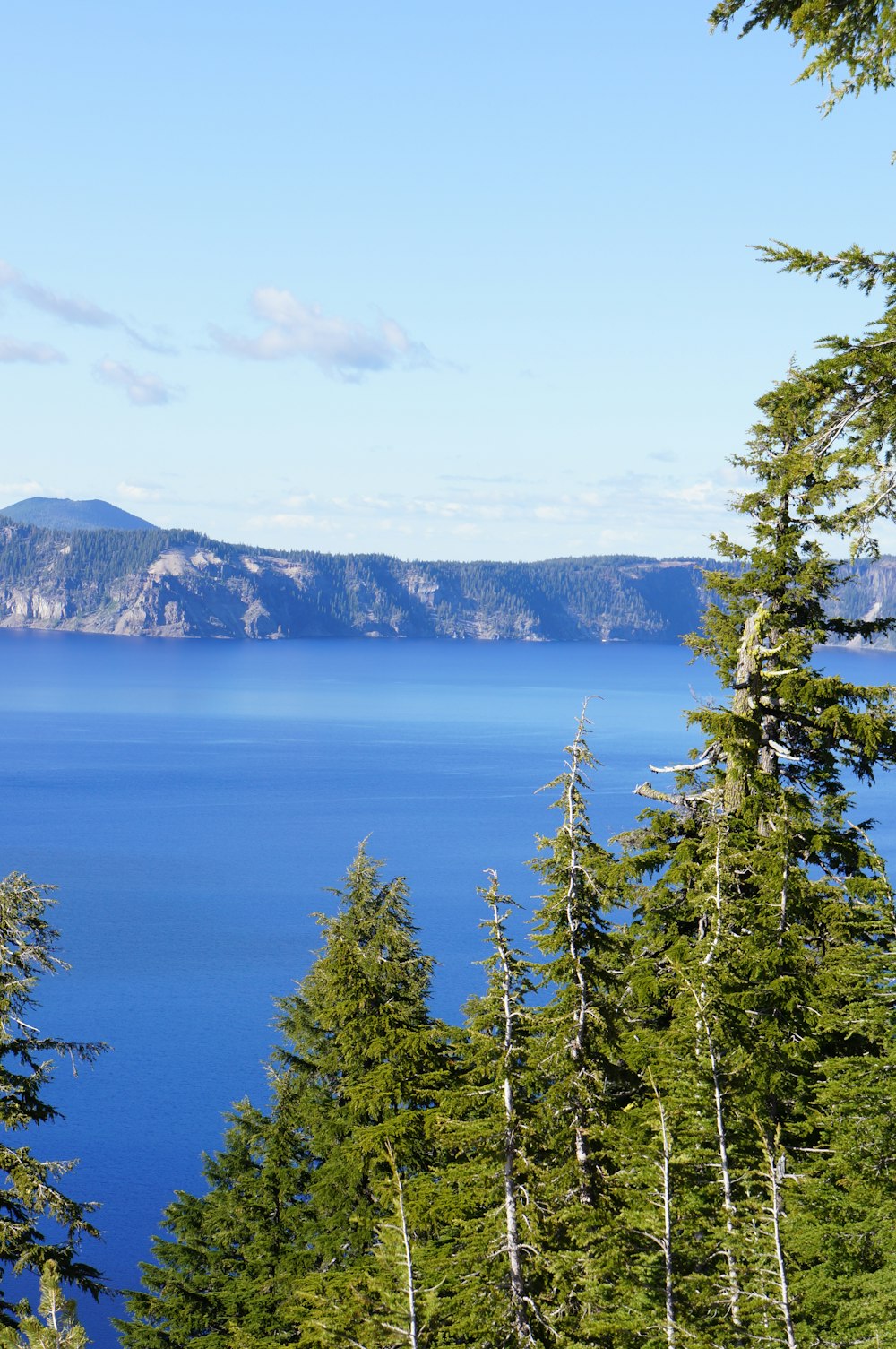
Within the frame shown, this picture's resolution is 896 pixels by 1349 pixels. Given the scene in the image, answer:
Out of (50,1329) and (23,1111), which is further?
(23,1111)

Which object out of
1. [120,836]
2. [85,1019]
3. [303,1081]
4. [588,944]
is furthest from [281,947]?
[588,944]

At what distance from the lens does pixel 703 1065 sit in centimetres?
1100

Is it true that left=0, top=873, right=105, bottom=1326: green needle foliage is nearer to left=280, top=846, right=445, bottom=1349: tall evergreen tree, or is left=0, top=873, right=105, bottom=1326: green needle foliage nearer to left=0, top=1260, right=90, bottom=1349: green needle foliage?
left=280, top=846, right=445, bottom=1349: tall evergreen tree

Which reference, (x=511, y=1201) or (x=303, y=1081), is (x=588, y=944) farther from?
(x=303, y=1081)

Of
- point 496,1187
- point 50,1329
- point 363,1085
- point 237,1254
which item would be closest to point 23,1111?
point 237,1254

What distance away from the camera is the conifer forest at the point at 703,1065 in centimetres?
970

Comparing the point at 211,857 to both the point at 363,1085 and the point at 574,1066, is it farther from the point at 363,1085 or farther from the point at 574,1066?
the point at 574,1066

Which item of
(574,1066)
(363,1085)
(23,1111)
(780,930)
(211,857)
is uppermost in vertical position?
(780,930)

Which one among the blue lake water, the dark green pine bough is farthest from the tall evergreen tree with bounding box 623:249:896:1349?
the blue lake water

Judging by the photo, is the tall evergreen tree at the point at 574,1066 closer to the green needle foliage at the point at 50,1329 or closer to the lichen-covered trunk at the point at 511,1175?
the lichen-covered trunk at the point at 511,1175

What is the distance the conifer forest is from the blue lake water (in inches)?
740

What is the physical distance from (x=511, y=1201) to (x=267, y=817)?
328 ft

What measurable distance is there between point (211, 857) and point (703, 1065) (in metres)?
86.4

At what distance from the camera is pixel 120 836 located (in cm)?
9975
